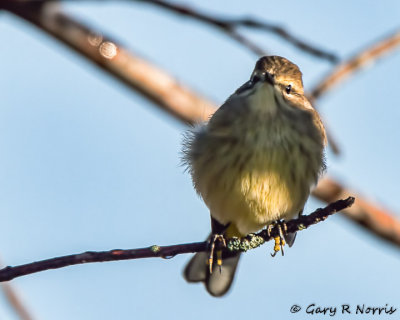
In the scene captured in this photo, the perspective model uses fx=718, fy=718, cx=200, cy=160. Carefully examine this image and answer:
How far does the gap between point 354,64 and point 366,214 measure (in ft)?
3.56

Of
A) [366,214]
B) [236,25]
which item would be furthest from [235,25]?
[366,214]

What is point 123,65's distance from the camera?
374cm

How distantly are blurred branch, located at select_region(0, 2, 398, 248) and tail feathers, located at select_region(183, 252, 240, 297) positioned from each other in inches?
44.2

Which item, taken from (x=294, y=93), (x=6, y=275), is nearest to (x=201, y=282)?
(x=294, y=93)

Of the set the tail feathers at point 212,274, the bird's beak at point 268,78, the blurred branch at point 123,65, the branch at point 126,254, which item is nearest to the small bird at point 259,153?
the bird's beak at point 268,78

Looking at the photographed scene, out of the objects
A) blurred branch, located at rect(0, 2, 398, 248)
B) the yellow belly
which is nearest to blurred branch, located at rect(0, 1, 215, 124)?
blurred branch, located at rect(0, 2, 398, 248)

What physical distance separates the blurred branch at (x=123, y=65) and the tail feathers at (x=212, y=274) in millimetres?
1123

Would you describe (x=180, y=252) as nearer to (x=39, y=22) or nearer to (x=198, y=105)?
(x=39, y=22)

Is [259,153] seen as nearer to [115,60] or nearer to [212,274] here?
[115,60]

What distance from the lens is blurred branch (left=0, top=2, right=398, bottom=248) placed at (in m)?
3.28

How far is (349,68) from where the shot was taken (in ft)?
16.3

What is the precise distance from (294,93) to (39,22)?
2113mm

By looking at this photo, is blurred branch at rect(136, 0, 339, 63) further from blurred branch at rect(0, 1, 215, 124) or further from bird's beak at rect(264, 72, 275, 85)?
bird's beak at rect(264, 72, 275, 85)

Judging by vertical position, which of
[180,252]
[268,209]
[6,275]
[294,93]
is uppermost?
[294,93]
